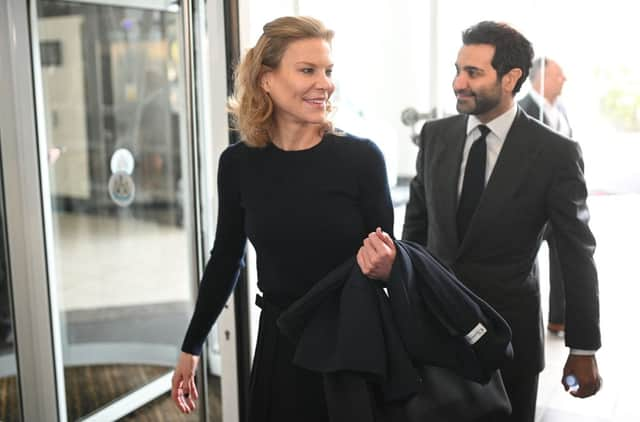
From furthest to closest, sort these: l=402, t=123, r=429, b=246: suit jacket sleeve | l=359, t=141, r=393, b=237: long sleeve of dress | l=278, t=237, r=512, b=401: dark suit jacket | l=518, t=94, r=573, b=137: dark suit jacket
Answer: l=518, t=94, r=573, b=137: dark suit jacket, l=402, t=123, r=429, b=246: suit jacket sleeve, l=359, t=141, r=393, b=237: long sleeve of dress, l=278, t=237, r=512, b=401: dark suit jacket

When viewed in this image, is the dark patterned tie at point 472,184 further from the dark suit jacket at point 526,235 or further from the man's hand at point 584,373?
the man's hand at point 584,373

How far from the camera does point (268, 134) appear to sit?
1.52 meters

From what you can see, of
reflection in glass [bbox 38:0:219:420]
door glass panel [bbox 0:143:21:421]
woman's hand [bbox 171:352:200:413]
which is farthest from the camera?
reflection in glass [bbox 38:0:219:420]

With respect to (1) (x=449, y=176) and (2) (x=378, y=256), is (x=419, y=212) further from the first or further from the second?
(2) (x=378, y=256)

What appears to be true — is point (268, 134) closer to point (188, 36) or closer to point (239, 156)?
point (239, 156)

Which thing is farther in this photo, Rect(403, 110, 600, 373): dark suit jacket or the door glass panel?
the door glass panel

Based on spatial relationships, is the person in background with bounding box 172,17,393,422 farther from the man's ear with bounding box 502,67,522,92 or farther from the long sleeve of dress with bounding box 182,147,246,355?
the man's ear with bounding box 502,67,522,92

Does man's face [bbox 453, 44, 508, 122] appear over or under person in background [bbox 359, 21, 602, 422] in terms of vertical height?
over

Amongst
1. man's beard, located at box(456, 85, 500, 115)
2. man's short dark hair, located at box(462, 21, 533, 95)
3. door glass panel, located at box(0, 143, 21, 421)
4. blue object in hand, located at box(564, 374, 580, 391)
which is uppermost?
man's short dark hair, located at box(462, 21, 533, 95)

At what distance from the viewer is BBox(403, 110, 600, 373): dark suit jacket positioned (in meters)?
1.60

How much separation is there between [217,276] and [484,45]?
93 centimetres

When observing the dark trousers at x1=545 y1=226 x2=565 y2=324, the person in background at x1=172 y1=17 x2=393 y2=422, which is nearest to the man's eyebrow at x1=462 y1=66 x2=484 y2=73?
the person in background at x1=172 y1=17 x2=393 y2=422

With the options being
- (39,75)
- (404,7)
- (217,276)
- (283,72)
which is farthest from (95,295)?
(283,72)

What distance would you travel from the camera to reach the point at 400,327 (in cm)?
122
